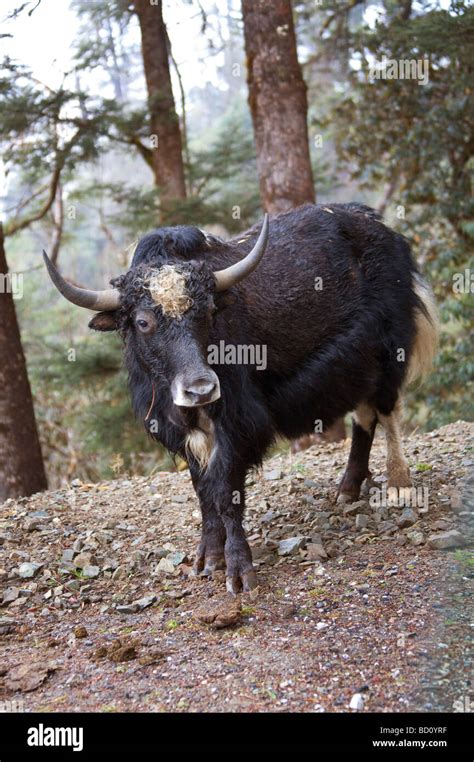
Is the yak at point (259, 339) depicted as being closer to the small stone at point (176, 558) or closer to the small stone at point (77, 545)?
the small stone at point (176, 558)

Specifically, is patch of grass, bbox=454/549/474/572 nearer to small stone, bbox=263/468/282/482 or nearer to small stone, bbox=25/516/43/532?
small stone, bbox=263/468/282/482

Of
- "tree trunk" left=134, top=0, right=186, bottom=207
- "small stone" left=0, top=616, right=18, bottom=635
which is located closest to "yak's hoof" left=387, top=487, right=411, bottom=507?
"small stone" left=0, top=616, right=18, bottom=635

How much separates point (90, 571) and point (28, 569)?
1.33 ft

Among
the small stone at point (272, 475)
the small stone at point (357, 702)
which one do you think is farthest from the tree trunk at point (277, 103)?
the small stone at point (357, 702)

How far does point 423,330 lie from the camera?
19.7 feet

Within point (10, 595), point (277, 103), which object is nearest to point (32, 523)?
point (10, 595)

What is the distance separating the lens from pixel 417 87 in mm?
11164

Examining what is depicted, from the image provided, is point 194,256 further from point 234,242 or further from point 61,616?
point 61,616

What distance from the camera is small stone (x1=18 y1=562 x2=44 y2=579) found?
15.9ft

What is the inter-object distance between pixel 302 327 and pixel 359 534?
147 centimetres

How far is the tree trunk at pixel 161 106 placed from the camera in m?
10.6

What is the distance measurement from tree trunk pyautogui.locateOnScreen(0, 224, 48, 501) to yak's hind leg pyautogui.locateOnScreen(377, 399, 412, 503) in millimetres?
3588

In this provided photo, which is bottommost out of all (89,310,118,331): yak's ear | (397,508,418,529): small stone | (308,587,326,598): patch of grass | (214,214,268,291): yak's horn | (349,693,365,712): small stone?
(308,587,326,598): patch of grass
